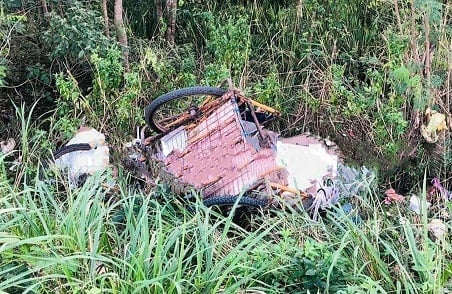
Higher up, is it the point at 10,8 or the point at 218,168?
the point at 10,8

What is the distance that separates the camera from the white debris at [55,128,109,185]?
3.79m

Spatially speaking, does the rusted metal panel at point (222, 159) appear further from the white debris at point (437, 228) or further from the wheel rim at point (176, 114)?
the white debris at point (437, 228)

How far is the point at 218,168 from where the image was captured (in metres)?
3.64

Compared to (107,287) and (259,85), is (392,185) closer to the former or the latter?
(259,85)

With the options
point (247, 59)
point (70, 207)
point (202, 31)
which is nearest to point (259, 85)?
point (247, 59)

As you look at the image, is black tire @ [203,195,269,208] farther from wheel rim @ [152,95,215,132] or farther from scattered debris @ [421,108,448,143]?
scattered debris @ [421,108,448,143]

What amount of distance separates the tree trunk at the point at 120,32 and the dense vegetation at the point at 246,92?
1 cm

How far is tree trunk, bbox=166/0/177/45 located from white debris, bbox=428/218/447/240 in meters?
3.20

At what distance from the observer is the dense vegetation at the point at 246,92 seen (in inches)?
99.0

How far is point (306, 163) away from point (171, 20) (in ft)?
7.36

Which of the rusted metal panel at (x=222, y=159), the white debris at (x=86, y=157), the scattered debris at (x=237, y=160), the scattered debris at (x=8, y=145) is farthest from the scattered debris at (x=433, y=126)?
the scattered debris at (x=8, y=145)

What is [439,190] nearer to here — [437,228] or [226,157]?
[437,228]

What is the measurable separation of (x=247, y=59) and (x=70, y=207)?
9.09 feet

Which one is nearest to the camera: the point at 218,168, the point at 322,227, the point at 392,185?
the point at 322,227
